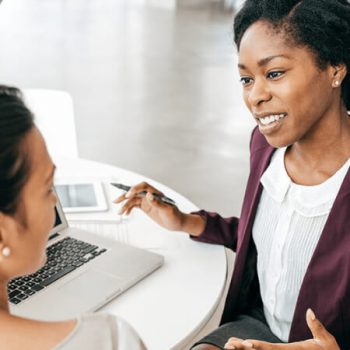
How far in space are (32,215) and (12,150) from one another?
105 mm

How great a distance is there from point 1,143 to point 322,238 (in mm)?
839

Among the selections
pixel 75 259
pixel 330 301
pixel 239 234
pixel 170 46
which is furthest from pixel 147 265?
pixel 170 46

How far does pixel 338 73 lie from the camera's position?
1.45m

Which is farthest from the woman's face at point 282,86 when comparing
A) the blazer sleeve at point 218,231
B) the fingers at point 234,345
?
the fingers at point 234,345

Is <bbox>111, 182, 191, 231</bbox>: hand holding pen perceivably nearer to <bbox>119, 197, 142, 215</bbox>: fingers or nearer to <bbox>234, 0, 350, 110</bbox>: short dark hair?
<bbox>119, 197, 142, 215</bbox>: fingers

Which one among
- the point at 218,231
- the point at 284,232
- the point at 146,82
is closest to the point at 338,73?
the point at 284,232

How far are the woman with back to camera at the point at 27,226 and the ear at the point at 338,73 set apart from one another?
0.75 meters

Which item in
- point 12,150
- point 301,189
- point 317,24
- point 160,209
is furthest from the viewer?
point 160,209

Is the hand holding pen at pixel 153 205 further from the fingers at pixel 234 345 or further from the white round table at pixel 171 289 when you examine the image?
the fingers at pixel 234 345

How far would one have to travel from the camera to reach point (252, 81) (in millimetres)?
1487

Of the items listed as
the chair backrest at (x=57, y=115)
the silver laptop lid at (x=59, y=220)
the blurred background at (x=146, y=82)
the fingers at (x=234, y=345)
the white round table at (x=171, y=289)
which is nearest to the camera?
the fingers at (x=234, y=345)

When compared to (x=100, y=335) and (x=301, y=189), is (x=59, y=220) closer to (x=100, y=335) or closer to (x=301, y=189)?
(x=301, y=189)

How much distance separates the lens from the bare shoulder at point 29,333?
2.83ft

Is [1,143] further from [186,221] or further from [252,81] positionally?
[186,221]
